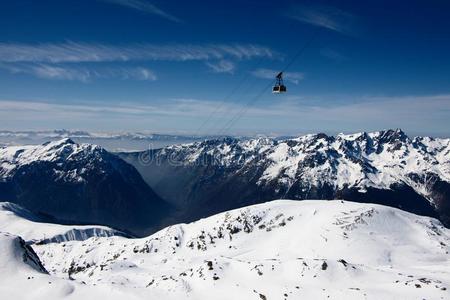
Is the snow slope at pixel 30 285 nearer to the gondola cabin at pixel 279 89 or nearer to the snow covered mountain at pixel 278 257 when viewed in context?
the snow covered mountain at pixel 278 257

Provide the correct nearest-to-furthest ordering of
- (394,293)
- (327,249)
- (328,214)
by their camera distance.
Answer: (394,293) → (327,249) → (328,214)

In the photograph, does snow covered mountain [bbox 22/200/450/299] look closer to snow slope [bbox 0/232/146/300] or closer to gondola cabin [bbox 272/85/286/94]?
snow slope [bbox 0/232/146/300]

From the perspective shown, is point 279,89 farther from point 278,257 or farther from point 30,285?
point 278,257

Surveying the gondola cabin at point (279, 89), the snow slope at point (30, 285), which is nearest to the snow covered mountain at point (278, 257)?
the snow slope at point (30, 285)

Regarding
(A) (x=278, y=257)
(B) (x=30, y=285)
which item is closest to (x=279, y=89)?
(B) (x=30, y=285)

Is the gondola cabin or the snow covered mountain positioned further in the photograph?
the snow covered mountain

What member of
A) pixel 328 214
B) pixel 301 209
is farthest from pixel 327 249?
pixel 301 209

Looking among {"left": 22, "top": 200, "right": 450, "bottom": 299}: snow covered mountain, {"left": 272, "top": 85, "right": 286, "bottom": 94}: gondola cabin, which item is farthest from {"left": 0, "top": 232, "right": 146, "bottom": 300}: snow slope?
{"left": 272, "top": 85, "right": 286, "bottom": 94}: gondola cabin

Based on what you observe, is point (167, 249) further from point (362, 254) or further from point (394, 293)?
point (394, 293)
